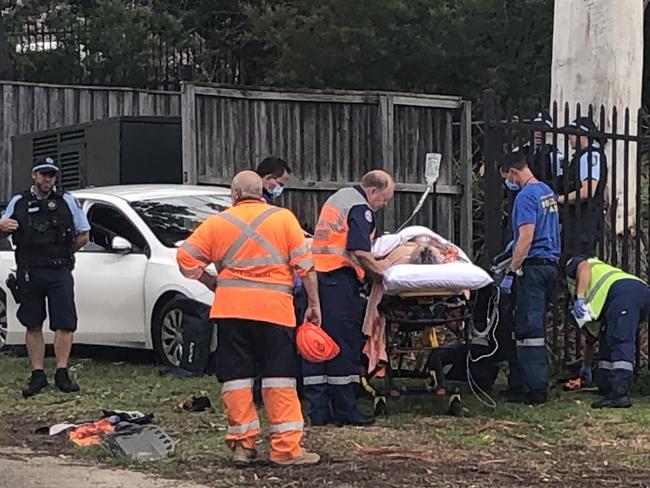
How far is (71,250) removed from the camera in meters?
10.5

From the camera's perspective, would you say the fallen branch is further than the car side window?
No

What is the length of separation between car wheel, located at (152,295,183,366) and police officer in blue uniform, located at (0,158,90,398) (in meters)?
0.91

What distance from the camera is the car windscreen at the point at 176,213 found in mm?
11508

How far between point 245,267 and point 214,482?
127 cm

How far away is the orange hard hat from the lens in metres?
7.59

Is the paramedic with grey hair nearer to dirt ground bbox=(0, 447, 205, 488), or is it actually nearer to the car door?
dirt ground bbox=(0, 447, 205, 488)

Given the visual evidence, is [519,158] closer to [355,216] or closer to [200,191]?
[355,216]

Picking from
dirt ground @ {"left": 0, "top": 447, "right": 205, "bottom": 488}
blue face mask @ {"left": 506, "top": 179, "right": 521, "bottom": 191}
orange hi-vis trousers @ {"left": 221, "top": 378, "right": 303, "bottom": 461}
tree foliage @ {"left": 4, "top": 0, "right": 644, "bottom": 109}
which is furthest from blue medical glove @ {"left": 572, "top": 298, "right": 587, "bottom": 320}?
tree foliage @ {"left": 4, "top": 0, "right": 644, "bottom": 109}

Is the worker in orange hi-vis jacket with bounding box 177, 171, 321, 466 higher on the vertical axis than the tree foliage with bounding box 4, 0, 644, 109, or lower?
lower

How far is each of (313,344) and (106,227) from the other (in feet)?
15.7

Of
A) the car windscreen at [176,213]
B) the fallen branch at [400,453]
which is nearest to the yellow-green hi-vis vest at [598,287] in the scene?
the fallen branch at [400,453]

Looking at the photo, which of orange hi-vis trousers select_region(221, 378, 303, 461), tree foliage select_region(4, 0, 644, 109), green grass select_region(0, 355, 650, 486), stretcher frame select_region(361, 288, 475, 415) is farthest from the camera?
tree foliage select_region(4, 0, 644, 109)

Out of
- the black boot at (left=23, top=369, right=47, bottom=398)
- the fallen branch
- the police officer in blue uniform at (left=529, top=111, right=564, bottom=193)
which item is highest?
the police officer in blue uniform at (left=529, top=111, right=564, bottom=193)

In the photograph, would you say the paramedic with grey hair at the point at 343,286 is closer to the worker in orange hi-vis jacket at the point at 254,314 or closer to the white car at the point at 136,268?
the worker in orange hi-vis jacket at the point at 254,314
